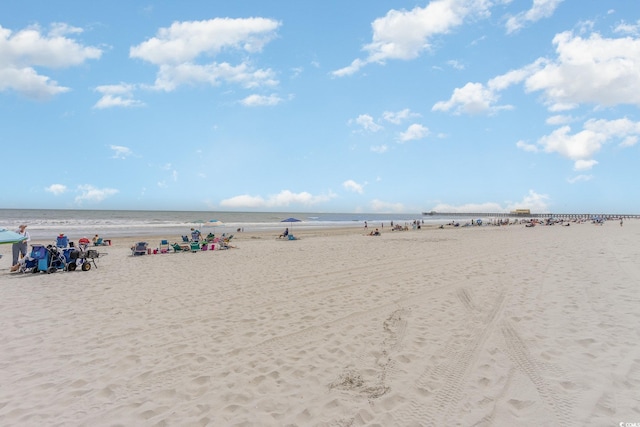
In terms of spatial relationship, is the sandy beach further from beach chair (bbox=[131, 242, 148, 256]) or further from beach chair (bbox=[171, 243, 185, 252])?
beach chair (bbox=[171, 243, 185, 252])

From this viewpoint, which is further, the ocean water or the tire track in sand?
the ocean water

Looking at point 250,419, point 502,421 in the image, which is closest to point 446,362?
point 502,421

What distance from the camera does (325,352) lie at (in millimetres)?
5012

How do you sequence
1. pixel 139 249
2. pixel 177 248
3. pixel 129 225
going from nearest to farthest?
pixel 139 249, pixel 177 248, pixel 129 225

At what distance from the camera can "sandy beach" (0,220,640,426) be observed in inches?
141

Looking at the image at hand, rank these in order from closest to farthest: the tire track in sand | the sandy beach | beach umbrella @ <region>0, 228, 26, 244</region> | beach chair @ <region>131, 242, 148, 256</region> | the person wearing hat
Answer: the tire track in sand < the sandy beach < beach umbrella @ <region>0, 228, 26, 244</region> < the person wearing hat < beach chair @ <region>131, 242, 148, 256</region>

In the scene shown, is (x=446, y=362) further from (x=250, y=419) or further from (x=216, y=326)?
(x=216, y=326)

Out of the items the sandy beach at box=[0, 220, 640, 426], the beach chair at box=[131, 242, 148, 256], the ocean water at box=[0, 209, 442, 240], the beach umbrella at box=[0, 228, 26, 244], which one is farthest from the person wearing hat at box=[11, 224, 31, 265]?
the ocean water at box=[0, 209, 442, 240]

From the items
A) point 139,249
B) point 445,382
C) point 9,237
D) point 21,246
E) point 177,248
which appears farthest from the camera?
point 177,248

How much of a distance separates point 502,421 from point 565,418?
64 cm

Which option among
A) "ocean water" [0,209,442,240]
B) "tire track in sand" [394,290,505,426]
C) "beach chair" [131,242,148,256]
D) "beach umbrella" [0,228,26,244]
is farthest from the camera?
"ocean water" [0,209,442,240]

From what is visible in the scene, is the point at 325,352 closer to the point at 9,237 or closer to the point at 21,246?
the point at 9,237

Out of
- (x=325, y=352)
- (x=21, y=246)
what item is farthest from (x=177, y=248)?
(x=325, y=352)

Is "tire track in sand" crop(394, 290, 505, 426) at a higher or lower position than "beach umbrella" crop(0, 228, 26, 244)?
lower
